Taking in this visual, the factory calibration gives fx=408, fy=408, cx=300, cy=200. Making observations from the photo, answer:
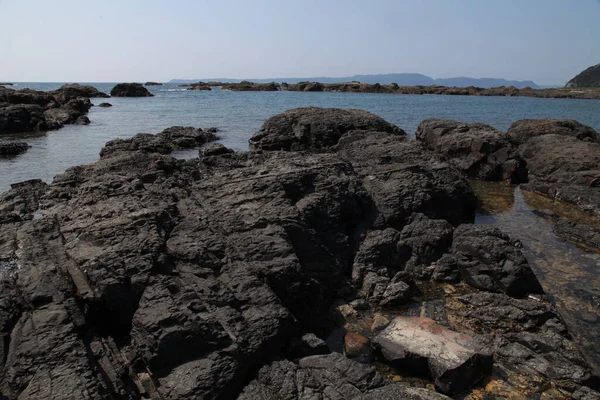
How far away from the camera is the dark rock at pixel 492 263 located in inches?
409

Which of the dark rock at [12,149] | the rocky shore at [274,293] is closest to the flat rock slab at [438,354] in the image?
the rocky shore at [274,293]

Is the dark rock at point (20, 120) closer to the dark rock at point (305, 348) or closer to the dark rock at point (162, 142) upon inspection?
the dark rock at point (162, 142)

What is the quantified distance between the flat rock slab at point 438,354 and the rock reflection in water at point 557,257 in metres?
2.58

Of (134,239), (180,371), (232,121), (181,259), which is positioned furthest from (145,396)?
(232,121)

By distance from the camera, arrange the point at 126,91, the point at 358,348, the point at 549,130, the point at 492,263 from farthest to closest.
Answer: the point at 126,91 → the point at 549,130 → the point at 492,263 → the point at 358,348

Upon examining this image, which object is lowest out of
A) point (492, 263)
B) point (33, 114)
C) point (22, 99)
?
point (492, 263)

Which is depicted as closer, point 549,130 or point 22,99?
point 549,130

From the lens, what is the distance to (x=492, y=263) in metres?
10.9

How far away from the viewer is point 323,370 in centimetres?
698

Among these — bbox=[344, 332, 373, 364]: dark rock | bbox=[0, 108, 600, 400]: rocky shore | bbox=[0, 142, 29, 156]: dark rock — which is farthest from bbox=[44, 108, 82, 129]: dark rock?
bbox=[344, 332, 373, 364]: dark rock

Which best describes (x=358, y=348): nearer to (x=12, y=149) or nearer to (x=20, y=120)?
(x=12, y=149)

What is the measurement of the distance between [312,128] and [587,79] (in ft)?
599

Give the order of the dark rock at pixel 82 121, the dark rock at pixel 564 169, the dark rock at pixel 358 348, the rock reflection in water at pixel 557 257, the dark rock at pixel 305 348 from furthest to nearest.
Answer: the dark rock at pixel 82 121
the dark rock at pixel 564 169
the rock reflection in water at pixel 557 257
the dark rock at pixel 358 348
the dark rock at pixel 305 348

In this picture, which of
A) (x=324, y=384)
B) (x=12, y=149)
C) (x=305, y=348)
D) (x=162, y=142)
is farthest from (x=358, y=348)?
(x=12, y=149)
